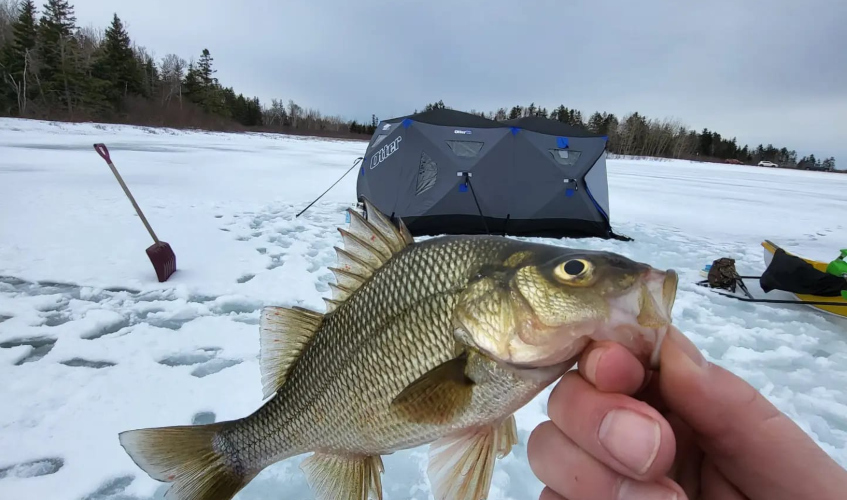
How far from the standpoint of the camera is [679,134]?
200 feet

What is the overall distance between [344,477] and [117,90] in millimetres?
51144

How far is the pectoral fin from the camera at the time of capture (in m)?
0.99

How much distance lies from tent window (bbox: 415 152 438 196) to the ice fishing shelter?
0.05 ft

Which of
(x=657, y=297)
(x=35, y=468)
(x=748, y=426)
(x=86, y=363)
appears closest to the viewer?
(x=657, y=297)

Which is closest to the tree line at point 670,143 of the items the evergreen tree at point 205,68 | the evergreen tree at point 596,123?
the evergreen tree at point 596,123

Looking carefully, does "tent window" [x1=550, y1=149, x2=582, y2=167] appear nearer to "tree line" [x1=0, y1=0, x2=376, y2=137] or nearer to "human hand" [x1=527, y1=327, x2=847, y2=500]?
"human hand" [x1=527, y1=327, x2=847, y2=500]

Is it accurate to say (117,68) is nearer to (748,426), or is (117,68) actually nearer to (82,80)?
(82,80)

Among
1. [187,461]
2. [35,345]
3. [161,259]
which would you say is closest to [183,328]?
[35,345]

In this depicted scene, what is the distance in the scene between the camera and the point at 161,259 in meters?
3.83

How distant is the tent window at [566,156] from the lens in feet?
21.4

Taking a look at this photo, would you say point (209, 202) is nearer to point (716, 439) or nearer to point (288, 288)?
point (288, 288)

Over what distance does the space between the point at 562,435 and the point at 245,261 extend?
4.31 metres

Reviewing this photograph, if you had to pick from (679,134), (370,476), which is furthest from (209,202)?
(679,134)

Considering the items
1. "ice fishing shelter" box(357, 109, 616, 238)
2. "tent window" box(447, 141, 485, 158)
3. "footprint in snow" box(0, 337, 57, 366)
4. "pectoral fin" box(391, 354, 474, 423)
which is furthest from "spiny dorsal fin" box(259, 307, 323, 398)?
"tent window" box(447, 141, 485, 158)
